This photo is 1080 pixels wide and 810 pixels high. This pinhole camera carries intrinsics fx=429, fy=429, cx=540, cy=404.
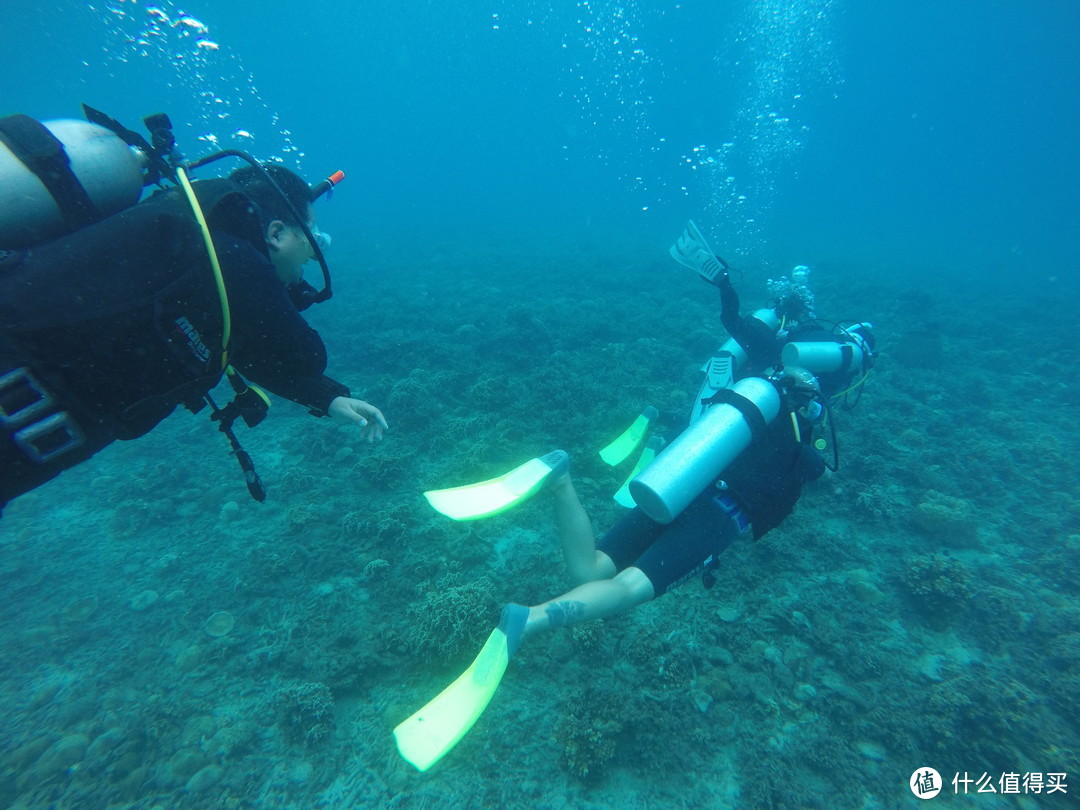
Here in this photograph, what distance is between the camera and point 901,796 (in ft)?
11.9

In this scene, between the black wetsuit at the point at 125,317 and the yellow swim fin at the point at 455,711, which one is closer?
the black wetsuit at the point at 125,317

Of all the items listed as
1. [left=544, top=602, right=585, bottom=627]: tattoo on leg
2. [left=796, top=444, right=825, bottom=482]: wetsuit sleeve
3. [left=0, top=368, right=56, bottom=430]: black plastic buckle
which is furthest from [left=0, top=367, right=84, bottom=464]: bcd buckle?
[left=796, top=444, right=825, bottom=482]: wetsuit sleeve

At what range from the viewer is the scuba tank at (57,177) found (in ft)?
5.69

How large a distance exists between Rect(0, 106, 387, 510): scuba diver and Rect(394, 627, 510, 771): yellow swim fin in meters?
2.66

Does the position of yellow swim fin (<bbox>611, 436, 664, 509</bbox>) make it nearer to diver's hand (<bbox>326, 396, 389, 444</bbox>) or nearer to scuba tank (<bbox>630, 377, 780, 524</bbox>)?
scuba tank (<bbox>630, 377, 780, 524</bbox>)

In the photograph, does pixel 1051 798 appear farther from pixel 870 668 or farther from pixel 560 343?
pixel 560 343

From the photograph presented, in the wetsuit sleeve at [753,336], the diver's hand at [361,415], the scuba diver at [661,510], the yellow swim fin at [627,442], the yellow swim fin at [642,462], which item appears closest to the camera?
the diver's hand at [361,415]

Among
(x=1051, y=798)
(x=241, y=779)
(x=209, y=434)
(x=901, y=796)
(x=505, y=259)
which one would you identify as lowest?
(x=1051, y=798)

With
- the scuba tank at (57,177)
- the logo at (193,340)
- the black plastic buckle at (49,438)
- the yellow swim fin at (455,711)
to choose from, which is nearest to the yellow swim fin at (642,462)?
the yellow swim fin at (455,711)

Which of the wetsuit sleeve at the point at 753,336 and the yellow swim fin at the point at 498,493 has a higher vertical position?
the yellow swim fin at the point at 498,493

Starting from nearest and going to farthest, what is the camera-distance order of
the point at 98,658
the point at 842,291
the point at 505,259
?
the point at 98,658
the point at 842,291
the point at 505,259

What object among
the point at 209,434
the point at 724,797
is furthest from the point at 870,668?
the point at 209,434

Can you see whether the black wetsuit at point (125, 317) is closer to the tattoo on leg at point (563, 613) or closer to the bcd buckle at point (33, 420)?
the bcd buckle at point (33, 420)

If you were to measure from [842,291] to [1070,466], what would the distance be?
14.9 metres
